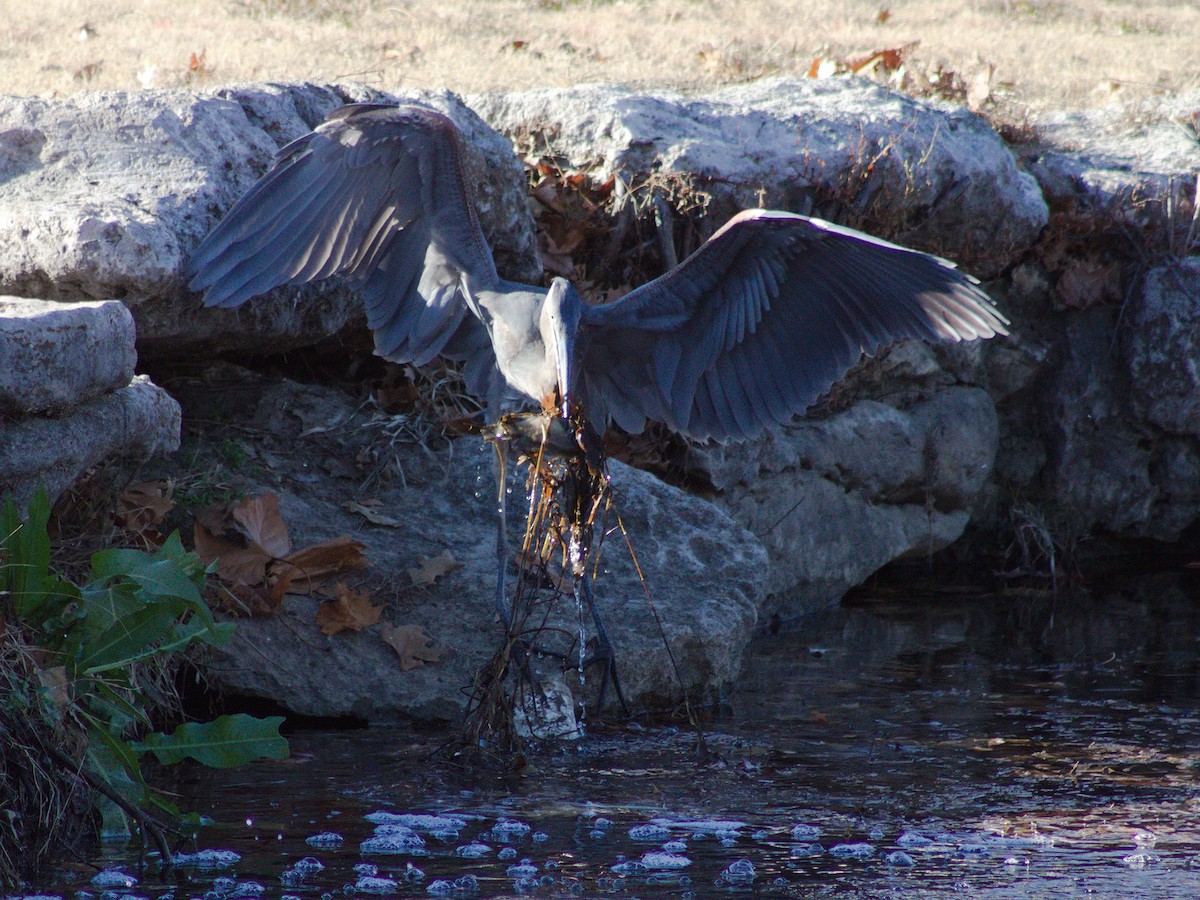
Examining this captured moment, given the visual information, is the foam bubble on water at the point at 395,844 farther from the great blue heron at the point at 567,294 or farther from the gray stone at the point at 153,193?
the gray stone at the point at 153,193

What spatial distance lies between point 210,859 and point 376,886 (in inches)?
15.4

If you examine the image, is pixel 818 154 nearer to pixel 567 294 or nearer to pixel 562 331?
pixel 567 294

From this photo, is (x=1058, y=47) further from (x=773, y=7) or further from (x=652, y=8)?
(x=652, y=8)

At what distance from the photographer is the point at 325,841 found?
9.64ft

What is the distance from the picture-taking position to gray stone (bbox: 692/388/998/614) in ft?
18.8

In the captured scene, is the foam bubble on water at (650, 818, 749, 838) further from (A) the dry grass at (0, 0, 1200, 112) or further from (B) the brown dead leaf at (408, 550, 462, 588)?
(A) the dry grass at (0, 0, 1200, 112)

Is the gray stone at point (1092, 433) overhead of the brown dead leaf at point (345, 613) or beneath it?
overhead

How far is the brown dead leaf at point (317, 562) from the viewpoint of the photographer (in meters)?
4.04

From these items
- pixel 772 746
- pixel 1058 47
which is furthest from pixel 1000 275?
pixel 772 746

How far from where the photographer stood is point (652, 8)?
31.0 ft

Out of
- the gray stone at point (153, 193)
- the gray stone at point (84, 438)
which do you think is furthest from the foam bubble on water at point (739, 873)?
the gray stone at point (153, 193)

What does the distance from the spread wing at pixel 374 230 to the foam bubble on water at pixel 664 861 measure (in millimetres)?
1892

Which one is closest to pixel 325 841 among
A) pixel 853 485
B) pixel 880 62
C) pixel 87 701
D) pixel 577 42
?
pixel 87 701

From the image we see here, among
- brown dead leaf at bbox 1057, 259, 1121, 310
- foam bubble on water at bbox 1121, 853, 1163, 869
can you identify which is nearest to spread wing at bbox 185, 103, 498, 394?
foam bubble on water at bbox 1121, 853, 1163, 869
